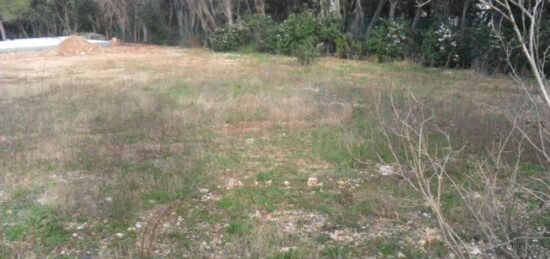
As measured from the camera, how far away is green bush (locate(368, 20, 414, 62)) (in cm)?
1480

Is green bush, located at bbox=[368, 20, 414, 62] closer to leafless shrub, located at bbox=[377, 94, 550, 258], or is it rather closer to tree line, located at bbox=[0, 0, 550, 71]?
tree line, located at bbox=[0, 0, 550, 71]

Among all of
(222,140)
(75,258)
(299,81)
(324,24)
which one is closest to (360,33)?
(324,24)

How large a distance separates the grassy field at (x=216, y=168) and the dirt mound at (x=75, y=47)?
9.83 m

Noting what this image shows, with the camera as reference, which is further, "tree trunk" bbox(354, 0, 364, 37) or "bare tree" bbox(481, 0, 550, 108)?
"tree trunk" bbox(354, 0, 364, 37)

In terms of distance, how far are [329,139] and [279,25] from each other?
1248cm

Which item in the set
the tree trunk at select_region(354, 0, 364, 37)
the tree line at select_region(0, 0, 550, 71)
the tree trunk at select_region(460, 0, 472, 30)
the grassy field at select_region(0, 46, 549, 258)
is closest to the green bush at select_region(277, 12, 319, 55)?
the tree line at select_region(0, 0, 550, 71)

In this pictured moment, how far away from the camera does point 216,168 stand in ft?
17.4

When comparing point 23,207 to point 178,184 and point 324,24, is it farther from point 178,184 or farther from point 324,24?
point 324,24

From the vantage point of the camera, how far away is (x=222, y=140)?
640 cm

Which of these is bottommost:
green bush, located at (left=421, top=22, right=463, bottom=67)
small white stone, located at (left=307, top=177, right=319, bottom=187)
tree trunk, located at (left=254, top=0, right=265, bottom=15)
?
small white stone, located at (left=307, top=177, right=319, bottom=187)

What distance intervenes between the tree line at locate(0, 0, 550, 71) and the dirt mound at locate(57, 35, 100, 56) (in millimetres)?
4844

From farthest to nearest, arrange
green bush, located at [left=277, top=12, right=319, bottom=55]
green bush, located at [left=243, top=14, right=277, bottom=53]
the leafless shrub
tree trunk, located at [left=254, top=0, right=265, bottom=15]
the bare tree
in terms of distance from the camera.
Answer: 1. tree trunk, located at [left=254, top=0, right=265, bottom=15]
2. green bush, located at [left=243, top=14, right=277, bottom=53]
3. green bush, located at [left=277, top=12, right=319, bottom=55]
4. the leafless shrub
5. the bare tree

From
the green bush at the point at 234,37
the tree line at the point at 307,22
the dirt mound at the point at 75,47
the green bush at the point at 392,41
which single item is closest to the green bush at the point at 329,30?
the tree line at the point at 307,22

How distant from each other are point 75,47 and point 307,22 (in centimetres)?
967
